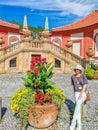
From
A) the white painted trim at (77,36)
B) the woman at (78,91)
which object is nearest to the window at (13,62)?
the white painted trim at (77,36)

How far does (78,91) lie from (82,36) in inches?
634

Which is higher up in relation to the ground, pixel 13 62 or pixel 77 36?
pixel 77 36

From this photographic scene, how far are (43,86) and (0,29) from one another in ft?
56.0

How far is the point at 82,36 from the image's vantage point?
2138 cm

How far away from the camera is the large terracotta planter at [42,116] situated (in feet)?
18.1

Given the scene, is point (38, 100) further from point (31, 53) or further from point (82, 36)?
point (82, 36)

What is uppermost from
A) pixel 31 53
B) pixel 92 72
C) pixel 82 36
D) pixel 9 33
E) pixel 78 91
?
pixel 9 33

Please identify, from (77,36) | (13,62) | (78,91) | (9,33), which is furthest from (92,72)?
(9,33)

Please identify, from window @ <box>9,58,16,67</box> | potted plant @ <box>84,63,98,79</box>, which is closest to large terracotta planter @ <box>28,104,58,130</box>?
potted plant @ <box>84,63,98,79</box>

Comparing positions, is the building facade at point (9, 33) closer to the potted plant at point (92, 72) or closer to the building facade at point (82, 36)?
the building facade at point (82, 36)

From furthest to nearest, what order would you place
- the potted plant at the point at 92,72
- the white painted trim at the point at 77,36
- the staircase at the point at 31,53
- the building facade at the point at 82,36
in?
the white painted trim at the point at 77,36
the building facade at the point at 82,36
the staircase at the point at 31,53
the potted plant at the point at 92,72

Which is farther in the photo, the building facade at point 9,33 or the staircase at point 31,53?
the building facade at point 9,33

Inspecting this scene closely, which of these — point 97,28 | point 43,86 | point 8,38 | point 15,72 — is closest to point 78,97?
point 43,86

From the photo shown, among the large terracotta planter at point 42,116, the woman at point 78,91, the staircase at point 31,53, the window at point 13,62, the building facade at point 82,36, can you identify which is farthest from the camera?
the building facade at point 82,36
